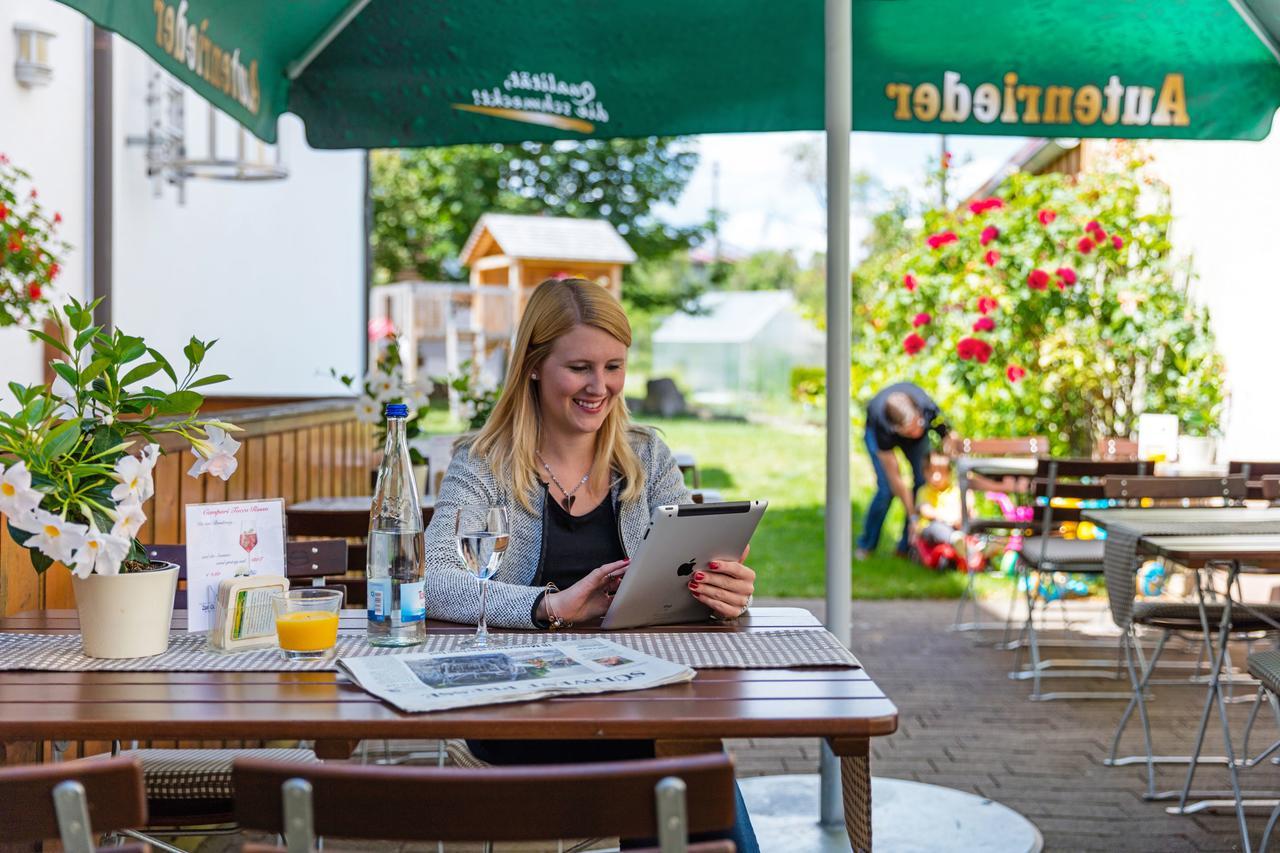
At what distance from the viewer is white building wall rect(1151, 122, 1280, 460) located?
7270 millimetres

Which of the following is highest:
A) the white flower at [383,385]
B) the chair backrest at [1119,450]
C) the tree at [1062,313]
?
the tree at [1062,313]

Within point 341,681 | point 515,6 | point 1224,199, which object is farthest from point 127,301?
point 1224,199

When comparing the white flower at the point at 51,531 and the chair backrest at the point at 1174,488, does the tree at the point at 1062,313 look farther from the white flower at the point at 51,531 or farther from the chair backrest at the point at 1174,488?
the white flower at the point at 51,531

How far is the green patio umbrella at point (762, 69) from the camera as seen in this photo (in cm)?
405

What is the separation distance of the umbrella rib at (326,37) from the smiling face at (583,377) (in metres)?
1.57

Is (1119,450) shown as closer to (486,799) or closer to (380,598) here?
(380,598)

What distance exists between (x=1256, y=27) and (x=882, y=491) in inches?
212

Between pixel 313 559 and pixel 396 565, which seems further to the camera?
pixel 313 559

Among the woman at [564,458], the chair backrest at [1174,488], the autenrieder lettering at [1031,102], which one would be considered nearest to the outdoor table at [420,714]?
the woman at [564,458]

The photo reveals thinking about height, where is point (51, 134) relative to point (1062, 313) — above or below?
above

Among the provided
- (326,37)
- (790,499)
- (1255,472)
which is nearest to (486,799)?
(326,37)

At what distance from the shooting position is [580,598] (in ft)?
8.16

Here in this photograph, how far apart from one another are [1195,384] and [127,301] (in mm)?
6014

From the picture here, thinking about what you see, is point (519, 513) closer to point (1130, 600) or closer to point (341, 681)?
point (341, 681)
